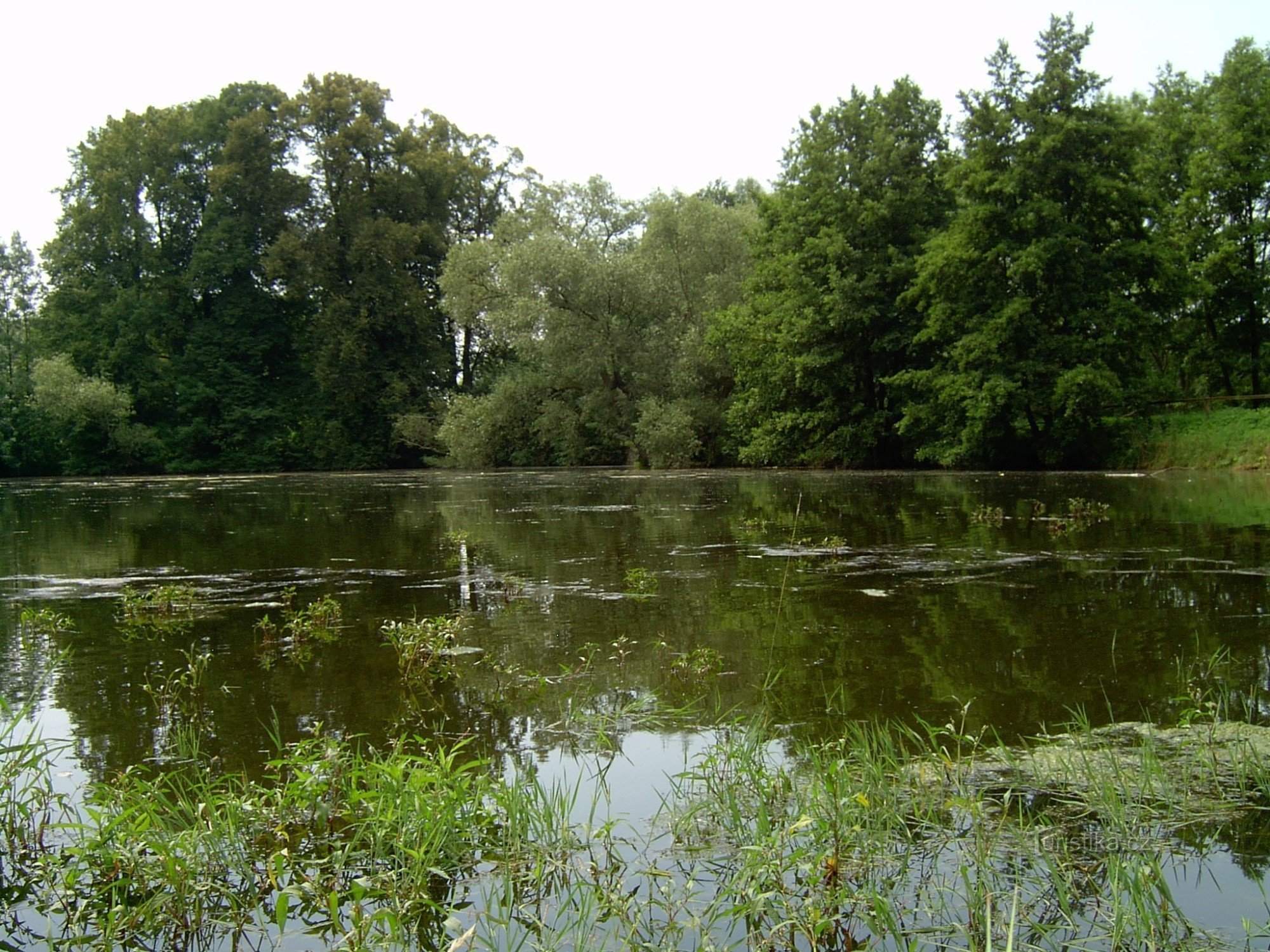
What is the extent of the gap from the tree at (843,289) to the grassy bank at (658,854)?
26.0 m

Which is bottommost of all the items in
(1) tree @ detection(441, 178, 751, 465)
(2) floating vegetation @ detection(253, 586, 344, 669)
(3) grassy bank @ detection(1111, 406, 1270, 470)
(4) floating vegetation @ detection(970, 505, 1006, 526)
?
(2) floating vegetation @ detection(253, 586, 344, 669)

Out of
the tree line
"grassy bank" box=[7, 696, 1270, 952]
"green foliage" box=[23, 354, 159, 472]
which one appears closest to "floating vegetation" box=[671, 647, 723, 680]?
"grassy bank" box=[7, 696, 1270, 952]

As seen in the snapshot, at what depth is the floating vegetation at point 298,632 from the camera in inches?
258

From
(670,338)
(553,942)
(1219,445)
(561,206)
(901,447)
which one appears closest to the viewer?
(553,942)

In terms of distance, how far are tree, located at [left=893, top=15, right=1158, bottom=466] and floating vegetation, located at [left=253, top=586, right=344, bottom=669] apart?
20.7 meters

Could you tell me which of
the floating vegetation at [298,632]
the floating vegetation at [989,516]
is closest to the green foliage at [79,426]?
the floating vegetation at [989,516]

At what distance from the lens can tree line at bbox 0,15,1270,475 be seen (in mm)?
26078

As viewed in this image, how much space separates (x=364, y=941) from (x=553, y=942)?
0.52m

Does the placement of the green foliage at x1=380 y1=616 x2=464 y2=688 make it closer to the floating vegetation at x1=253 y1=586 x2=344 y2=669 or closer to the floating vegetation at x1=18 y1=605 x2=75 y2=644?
the floating vegetation at x1=253 y1=586 x2=344 y2=669

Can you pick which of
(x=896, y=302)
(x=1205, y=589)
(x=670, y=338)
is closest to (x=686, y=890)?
(x=1205, y=589)

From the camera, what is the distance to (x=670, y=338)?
3484 cm

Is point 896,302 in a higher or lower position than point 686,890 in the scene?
higher

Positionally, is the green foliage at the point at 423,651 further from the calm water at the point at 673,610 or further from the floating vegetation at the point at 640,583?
the floating vegetation at the point at 640,583

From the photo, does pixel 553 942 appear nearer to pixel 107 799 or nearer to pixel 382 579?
pixel 107 799
